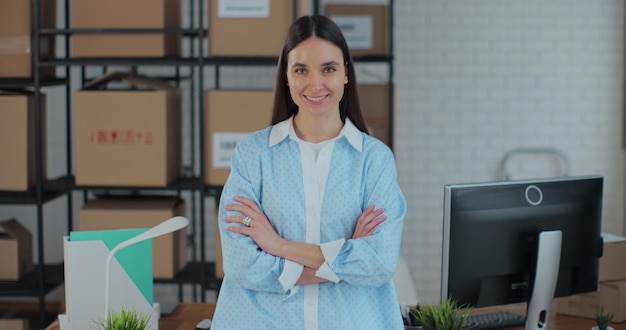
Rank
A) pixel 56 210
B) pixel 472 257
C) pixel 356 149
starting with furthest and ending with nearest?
pixel 56 210
pixel 472 257
pixel 356 149

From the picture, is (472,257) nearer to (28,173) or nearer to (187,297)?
(28,173)

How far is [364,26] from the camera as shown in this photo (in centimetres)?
473

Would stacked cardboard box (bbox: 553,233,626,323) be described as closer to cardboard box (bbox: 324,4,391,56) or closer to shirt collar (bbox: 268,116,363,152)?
shirt collar (bbox: 268,116,363,152)

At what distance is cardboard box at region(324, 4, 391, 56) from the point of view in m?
4.65

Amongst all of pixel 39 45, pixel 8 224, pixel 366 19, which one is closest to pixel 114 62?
pixel 39 45

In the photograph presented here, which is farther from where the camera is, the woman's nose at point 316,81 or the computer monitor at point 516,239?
the computer monitor at point 516,239

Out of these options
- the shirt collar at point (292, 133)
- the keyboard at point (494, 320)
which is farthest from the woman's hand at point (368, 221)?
the keyboard at point (494, 320)

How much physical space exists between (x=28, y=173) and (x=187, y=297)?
1.88 m

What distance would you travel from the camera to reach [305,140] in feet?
7.47

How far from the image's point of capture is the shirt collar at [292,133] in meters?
2.26

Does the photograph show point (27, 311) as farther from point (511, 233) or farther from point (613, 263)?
point (613, 263)

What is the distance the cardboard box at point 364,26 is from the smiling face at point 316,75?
2.41 meters

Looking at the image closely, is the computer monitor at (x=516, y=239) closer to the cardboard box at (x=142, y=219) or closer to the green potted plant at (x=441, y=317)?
the green potted plant at (x=441, y=317)

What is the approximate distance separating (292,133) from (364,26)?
8.39 feet
